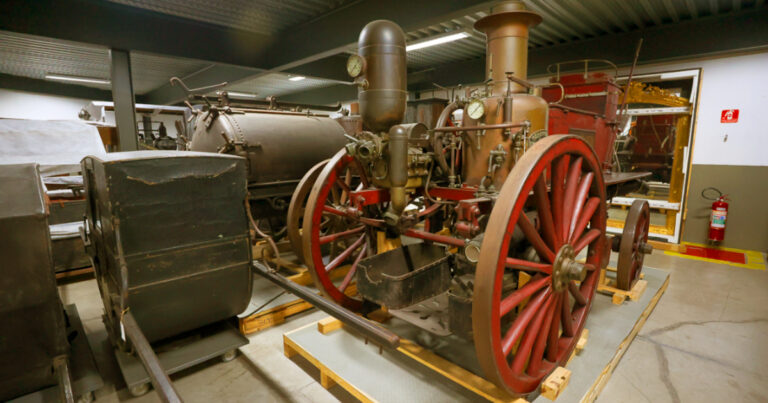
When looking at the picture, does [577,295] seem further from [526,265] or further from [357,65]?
[357,65]

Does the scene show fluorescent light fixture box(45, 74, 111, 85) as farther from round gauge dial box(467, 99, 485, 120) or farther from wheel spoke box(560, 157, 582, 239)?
wheel spoke box(560, 157, 582, 239)

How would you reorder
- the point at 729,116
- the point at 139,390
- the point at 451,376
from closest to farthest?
the point at 451,376 → the point at 139,390 → the point at 729,116

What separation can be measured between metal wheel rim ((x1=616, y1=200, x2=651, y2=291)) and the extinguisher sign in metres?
3.06

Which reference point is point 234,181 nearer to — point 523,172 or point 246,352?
point 246,352

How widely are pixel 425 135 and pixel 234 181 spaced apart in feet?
4.78

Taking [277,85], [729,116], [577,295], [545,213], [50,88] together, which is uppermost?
[277,85]

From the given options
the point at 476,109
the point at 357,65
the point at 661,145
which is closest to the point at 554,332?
the point at 476,109

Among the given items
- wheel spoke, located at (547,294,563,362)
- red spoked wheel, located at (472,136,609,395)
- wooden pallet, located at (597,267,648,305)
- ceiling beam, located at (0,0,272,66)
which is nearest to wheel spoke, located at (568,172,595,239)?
red spoked wheel, located at (472,136,609,395)

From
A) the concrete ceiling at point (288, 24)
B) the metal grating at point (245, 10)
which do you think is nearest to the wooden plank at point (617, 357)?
the concrete ceiling at point (288, 24)

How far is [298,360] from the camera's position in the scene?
2738mm

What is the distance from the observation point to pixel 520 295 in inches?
70.5

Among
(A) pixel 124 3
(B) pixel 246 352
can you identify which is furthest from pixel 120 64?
(B) pixel 246 352

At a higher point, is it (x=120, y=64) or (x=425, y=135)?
(x=120, y=64)

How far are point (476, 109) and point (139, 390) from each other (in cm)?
295
